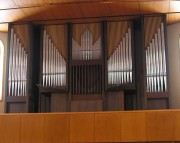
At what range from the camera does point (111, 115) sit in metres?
8.12

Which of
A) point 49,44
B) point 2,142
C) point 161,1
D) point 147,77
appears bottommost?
point 2,142

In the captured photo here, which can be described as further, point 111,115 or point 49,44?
point 49,44

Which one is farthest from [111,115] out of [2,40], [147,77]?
[2,40]

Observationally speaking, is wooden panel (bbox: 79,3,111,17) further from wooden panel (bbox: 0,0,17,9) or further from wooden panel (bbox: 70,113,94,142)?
wooden panel (bbox: 70,113,94,142)

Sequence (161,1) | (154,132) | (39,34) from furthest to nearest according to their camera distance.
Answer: (39,34), (161,1), (154,132)

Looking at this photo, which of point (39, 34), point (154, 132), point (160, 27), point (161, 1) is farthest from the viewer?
Answer: point (39, 34)

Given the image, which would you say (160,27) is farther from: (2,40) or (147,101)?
(2,40)

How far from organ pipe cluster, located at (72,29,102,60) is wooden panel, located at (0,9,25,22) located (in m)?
1.62

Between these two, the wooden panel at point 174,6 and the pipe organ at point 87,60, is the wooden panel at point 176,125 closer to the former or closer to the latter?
the pipe organ at point 87,60

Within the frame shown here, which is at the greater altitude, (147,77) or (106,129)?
(147,77)

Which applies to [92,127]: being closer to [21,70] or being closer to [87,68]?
[87,68]

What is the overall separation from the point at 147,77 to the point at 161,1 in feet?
6.38

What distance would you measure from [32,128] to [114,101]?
2278mm

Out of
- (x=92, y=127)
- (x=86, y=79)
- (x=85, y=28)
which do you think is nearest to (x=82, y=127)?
(x=92, y=127)
